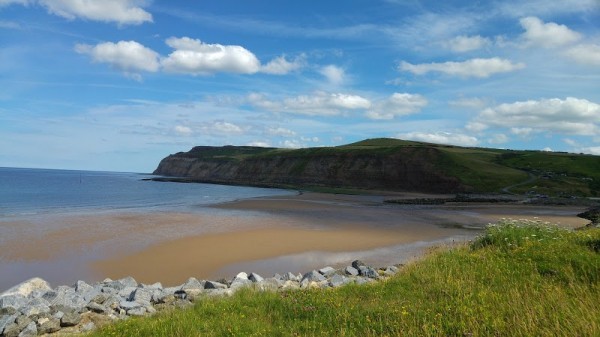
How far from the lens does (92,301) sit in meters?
11.6

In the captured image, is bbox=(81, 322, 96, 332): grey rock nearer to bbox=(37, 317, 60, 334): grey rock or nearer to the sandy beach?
bbox=(37, 317, 60, 334): grey rock

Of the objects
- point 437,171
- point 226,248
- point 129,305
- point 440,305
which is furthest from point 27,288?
point 437,171

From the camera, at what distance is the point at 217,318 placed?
8273 millimetres

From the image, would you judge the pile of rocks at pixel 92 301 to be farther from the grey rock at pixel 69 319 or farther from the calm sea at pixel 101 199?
the calm sea at pixel 101 199

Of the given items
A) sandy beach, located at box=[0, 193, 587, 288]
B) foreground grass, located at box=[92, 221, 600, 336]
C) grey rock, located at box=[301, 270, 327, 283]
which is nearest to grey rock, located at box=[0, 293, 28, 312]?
foreground grass, located at box=[92, 221, 600, 336]

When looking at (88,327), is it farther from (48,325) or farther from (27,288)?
(27,288)

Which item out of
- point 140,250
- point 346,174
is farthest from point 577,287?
point 346,174

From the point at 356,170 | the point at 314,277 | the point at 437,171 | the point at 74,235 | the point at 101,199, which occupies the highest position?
the point at 437,171

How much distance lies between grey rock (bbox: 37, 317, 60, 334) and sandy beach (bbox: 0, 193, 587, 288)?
7.05 m

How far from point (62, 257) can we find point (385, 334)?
19809mm

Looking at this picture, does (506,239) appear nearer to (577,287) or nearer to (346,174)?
(577,287)

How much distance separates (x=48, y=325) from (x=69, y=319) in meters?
0.44

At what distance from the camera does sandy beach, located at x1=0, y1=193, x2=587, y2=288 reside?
63.2 ft

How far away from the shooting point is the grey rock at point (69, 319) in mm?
9922
